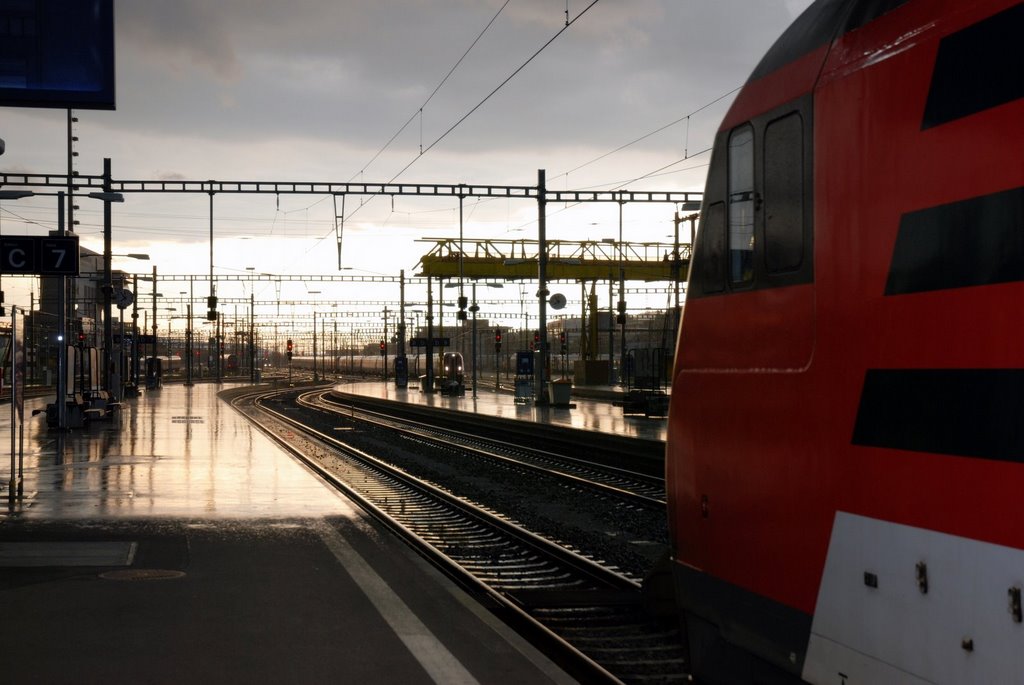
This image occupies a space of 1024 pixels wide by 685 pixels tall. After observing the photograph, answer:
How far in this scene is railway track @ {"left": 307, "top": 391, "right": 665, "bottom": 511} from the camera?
56.5 feet

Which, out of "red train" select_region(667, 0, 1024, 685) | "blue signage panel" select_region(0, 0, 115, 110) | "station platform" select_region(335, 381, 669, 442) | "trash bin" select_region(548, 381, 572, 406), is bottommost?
"station platform" select_region(335, 381, 669, 442)

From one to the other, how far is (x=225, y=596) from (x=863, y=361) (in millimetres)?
6193

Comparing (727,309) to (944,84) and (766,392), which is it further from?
(944,84)

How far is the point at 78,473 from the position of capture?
18.9 metres

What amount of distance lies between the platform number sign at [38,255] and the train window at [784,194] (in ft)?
46.9

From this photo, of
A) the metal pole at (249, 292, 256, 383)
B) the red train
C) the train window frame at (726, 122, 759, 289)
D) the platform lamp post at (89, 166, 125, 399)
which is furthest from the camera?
the metal pole at (249, 292, 256, 383)

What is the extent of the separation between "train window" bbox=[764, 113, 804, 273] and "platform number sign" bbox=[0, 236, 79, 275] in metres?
14.3

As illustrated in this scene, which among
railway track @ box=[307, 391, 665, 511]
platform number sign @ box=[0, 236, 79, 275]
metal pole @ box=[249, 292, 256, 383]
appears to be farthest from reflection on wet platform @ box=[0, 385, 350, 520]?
metal pole @ box=[249, 292, 256, 383]

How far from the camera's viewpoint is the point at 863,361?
4328mm

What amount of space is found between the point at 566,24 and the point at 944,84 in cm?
1569

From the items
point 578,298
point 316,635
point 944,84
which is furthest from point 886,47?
point 578,298

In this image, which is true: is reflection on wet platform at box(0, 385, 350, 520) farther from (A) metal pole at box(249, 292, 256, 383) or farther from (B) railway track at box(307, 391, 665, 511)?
(A) metal pole at box(249, 292, 256, 383)

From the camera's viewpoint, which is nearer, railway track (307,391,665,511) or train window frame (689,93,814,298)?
train window frame (689,93,814,298)

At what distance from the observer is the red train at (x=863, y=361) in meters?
3.68
